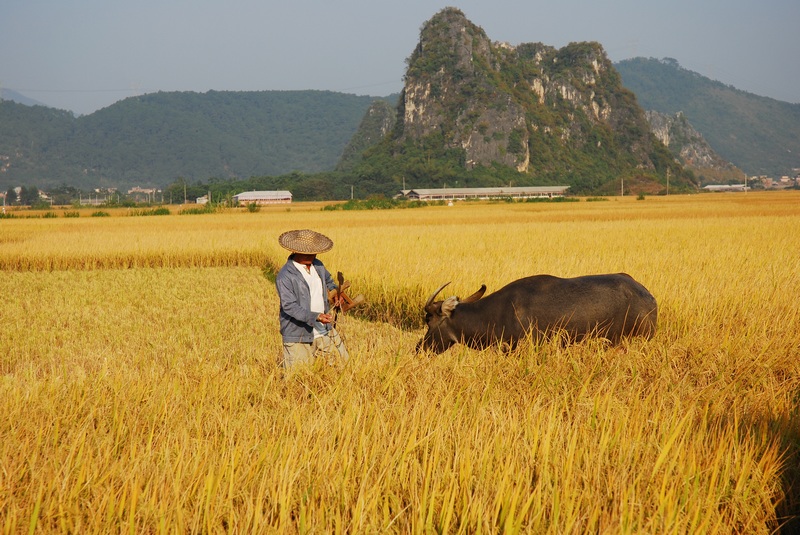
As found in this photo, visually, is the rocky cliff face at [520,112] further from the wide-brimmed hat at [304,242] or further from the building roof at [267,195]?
the wide-brimmed hat at [304,242]

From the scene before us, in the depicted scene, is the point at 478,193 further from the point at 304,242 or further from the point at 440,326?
the point at 304,242

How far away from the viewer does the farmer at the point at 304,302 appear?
15.3 feet

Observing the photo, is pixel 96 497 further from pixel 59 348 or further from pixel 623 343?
pixel 59 348

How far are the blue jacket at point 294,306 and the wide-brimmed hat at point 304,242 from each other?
144 mm

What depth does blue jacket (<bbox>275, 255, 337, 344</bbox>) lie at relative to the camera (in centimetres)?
468

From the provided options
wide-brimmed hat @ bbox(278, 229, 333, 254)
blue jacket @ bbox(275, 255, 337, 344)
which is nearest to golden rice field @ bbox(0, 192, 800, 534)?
blue jacket @ bbox(275, 255, 337, 344)

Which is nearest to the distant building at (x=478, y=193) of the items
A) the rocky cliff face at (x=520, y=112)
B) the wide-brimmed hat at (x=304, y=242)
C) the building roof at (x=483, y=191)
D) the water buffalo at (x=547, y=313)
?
the building roof at (x=483, y=191)

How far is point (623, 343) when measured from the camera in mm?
5020

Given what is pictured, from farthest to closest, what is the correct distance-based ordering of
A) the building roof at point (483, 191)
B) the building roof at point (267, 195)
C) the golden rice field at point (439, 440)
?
the building roof at point (267, 195), the building roof at point (483, 191), the golden rice field at point (439, 440)

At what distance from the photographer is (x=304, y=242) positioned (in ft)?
15.4

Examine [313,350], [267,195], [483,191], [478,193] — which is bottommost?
[313,350]

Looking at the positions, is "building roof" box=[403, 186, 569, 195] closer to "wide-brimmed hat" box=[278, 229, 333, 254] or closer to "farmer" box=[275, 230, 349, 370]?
"farmer" box=[275, 230, 349, 370]

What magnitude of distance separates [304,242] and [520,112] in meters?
114

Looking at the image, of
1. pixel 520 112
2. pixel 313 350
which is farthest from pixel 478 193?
pixel 313 350
